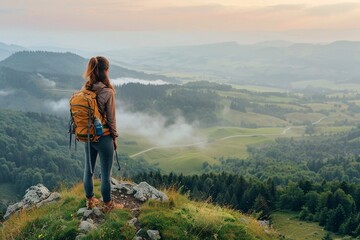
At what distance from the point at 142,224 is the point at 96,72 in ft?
18.7

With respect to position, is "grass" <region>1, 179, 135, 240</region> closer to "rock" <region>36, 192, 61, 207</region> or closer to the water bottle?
"rock" <region>36, 192, 61, 207</region>

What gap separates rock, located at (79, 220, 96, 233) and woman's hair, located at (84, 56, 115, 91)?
4.77m

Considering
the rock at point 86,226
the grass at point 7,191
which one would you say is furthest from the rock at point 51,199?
the grass at point 7,191

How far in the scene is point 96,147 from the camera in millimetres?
12711

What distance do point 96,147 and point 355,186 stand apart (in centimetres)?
6131

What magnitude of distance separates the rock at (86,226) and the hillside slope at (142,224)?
0.56 feet

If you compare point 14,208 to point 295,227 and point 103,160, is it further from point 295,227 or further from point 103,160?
point 295,227

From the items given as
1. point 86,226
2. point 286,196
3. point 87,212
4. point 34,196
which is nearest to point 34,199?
point 34,196

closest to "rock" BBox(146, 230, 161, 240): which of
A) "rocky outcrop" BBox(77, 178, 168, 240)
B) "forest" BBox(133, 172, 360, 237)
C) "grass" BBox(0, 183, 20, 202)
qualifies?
"rocky outcrop" BBox(77, 178, 168, 240)

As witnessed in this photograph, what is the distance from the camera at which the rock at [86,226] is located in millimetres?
12523

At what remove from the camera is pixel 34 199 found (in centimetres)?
1750

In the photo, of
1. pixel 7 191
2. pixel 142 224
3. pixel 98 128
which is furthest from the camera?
pixel 7 191

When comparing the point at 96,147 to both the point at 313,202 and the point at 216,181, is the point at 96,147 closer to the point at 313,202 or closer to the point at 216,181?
the point at 313,202

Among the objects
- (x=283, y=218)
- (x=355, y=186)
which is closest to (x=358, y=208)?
(x=355, y=186)
